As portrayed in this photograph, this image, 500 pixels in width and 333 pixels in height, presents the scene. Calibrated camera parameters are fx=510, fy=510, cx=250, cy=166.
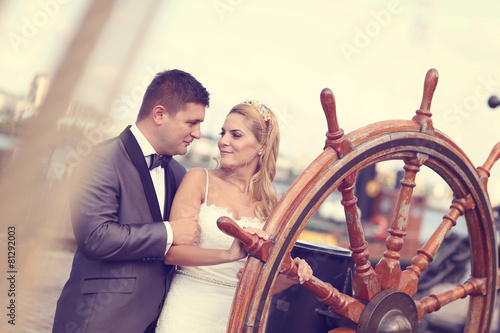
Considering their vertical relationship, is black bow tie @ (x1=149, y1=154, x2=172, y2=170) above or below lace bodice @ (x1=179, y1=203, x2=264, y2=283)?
above

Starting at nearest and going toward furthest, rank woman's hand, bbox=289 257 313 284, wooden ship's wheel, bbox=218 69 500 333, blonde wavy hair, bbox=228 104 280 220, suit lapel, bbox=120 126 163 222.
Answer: wooden ship's wheel, bbox=218 69 500 333
woman's hand, bbox=289 257 313 284
suit lapel, bbox=120 126 163 222
blonde wavy hair, bbox=228 104 280 220

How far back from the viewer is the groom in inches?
55.2

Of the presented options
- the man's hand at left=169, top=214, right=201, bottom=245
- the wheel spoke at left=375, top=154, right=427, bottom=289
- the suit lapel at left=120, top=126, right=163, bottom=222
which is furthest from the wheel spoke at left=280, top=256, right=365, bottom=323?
the suit lapel at left=120, top=126, right=163, bottom=222

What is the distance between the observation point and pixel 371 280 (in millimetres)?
1449

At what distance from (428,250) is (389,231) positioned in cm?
21

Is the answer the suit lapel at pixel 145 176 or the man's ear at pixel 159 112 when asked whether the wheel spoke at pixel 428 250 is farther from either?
the man's ear at pixel 159 112

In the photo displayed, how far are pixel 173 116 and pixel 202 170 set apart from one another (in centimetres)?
22

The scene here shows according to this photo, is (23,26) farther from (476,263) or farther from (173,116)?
(476,263)

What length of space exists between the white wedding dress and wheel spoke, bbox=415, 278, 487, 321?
1.92 ft

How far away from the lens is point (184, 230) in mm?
1477

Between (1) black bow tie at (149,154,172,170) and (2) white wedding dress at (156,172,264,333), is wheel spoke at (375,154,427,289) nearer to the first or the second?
(2) white wedding dress at (156,172,264,333)

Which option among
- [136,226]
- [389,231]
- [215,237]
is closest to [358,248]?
[389,231]

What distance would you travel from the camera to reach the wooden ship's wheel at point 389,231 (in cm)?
117

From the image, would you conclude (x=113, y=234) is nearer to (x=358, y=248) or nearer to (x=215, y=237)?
(x=215, y=237)
